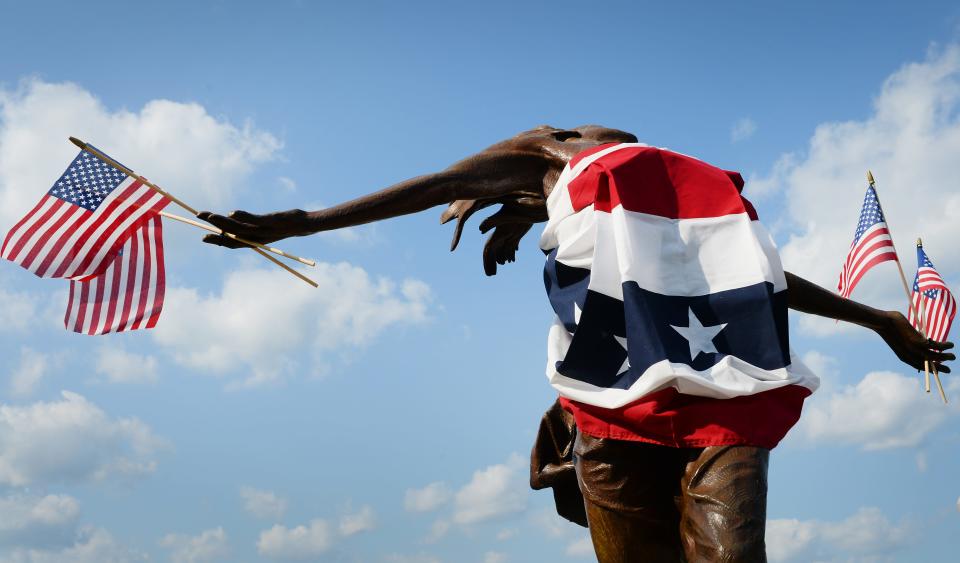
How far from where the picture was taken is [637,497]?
14.0 ft

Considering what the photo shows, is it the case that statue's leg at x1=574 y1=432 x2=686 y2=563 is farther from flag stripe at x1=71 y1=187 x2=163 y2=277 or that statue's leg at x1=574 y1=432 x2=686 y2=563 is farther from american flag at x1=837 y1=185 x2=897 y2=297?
american flag at x1=837 y1=185 x2=897 y2=297

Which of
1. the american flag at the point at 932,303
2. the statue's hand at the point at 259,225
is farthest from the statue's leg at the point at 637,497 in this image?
the american flag at the point at 932,303

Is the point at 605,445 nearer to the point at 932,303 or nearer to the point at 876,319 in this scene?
the point at 876,319

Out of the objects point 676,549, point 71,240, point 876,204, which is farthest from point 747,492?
point 876,204

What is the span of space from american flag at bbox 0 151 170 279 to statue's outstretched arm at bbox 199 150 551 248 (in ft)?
5.25

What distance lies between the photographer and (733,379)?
13.2ft

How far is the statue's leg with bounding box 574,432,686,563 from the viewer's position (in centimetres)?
427

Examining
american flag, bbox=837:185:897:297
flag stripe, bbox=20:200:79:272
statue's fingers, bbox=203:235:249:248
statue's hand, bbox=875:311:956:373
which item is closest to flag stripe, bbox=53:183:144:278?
flag stripe, bbox=20:200:79:272

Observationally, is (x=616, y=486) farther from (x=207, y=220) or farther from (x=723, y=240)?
(x=207, y=220)

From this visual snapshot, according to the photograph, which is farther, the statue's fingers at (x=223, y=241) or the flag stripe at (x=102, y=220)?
the flag stripe at (x=102, y=220)

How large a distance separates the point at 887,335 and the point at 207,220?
→ 3480 mm

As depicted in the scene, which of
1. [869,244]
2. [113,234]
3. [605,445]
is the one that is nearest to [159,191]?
[113,234]

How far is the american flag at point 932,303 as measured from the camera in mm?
7895

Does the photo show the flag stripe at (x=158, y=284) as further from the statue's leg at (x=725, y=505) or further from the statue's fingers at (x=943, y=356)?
the statue's fingers at (x=943, y=356)
